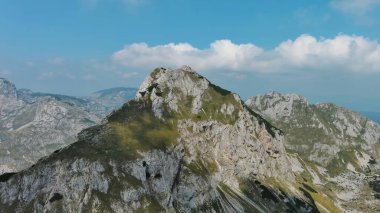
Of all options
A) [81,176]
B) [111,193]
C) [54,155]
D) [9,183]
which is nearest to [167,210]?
[111,193]

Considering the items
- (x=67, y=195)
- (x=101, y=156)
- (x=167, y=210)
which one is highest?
(x=101, y=156)

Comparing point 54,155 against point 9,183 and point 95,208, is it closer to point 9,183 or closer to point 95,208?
point 9,183

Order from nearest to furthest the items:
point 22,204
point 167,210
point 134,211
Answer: point 22,204 → point 134,211 → point 167,210

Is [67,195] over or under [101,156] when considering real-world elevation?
under

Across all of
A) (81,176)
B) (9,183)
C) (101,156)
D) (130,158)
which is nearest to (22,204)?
(9,183)

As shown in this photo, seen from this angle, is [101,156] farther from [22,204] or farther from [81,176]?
[22,204]

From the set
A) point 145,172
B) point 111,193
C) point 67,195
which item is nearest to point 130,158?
point 145,172

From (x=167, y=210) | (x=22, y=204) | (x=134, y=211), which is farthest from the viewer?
(x=167, y=210)

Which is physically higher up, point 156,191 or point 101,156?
point 101,156

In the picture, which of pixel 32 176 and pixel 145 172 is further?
pixel 145 172
